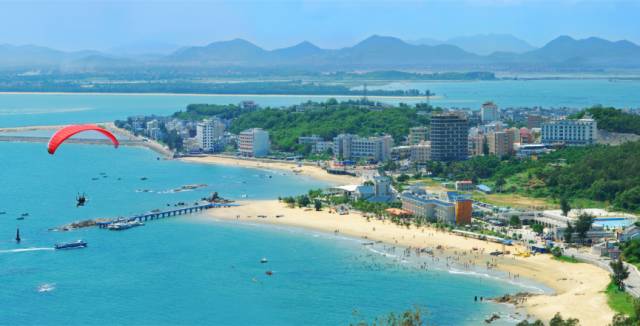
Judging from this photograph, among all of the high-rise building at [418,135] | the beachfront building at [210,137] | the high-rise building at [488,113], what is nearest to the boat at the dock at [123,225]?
the high-rise building at [418,135]

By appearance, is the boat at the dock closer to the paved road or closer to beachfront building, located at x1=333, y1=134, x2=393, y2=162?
the paved road

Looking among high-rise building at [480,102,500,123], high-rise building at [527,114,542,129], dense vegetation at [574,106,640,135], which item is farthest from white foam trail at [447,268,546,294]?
high-rise building at [480,102,500,123]

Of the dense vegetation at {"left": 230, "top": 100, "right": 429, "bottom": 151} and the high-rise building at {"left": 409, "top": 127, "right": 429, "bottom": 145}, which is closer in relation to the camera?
the high-rise building at {"left": 409, "top": 127, "right": 429, "bottom": 145}

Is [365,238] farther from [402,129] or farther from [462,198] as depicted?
[402,129]

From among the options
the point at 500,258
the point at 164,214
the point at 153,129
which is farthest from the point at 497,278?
the point at 153,129

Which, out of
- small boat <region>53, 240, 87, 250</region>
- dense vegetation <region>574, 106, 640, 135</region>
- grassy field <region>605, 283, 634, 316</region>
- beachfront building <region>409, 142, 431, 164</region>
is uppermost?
dense vegetation <region>574, 106, 640, 135</region>

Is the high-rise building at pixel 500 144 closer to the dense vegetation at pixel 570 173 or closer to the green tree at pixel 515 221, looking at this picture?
the dense vegetation at pixel 570 173
